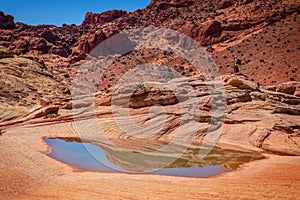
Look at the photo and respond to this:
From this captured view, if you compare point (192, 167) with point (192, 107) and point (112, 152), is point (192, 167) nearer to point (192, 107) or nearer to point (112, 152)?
point (112, 152)

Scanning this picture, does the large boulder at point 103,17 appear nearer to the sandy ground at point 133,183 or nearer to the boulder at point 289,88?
the boulder at point 289,88

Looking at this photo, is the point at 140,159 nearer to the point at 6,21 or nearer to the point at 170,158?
the point at 170,158

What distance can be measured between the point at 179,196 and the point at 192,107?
1063cm

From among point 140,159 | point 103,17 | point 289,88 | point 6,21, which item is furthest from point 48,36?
point 140,159

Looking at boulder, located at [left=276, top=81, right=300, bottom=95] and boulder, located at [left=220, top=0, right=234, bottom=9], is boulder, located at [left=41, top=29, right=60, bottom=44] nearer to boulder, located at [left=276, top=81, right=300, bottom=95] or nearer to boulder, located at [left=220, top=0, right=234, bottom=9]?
boulder, located at [left=220, top=0, right=234, bottom=9]

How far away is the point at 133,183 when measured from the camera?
729 centimetres

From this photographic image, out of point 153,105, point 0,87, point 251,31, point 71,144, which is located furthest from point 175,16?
point 71,144

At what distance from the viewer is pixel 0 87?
84.6 ft

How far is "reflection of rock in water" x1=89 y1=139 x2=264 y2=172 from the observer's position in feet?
32.8

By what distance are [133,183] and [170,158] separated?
394 centimetres

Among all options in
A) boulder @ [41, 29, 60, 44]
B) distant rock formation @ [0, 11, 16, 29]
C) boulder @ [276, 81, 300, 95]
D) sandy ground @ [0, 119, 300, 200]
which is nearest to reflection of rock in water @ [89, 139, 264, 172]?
sandy ground @ [0, 119, 300, 200]

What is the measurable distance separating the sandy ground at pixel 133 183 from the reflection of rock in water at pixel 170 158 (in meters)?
1.10

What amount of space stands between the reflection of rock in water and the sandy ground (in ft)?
3.60

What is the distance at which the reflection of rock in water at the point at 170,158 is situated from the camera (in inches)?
393
